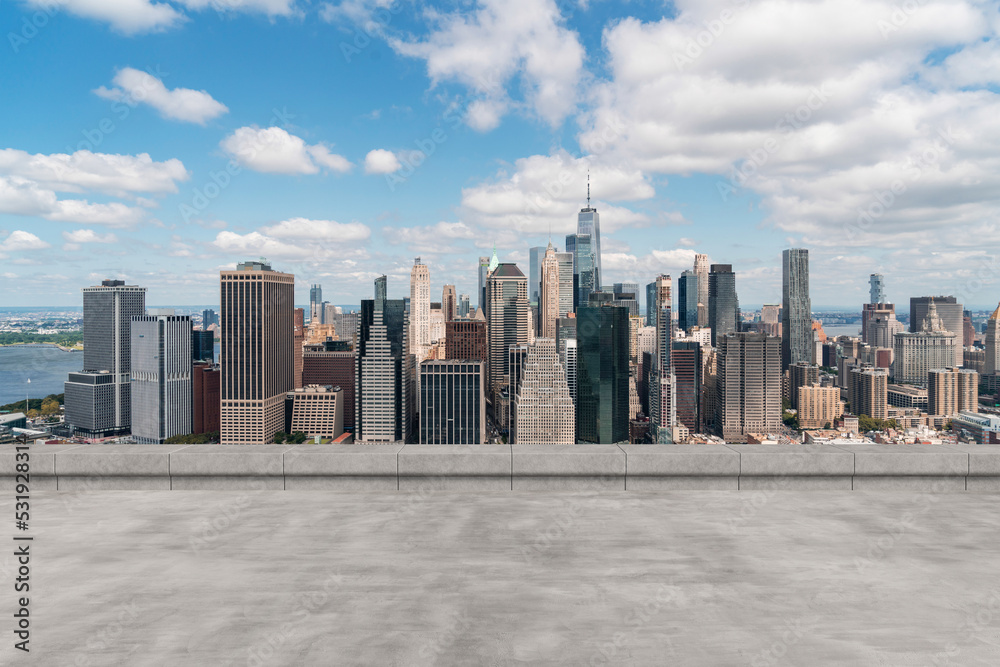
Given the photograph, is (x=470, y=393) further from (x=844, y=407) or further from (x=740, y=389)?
(x=844, y=407)

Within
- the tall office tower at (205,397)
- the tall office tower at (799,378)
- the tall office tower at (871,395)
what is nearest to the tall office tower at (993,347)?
the tall office tower at (871,395)

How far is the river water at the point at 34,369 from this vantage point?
141m

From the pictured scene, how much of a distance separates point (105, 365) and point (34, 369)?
24.2 m

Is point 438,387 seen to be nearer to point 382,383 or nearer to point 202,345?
point 382,383

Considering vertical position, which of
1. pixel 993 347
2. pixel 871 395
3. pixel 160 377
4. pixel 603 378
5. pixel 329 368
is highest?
pixel 993 347

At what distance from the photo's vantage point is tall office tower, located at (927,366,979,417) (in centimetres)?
14012

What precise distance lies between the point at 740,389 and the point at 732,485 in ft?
535

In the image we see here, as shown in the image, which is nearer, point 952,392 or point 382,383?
point 952,392

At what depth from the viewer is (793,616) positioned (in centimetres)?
432

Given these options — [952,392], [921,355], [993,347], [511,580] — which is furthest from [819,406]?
[511,580]

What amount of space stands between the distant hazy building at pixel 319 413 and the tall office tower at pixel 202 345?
3298 cm

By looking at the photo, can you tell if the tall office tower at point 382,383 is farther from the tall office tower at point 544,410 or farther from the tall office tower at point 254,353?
the tall office tower at point 544,410

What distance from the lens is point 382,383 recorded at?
14550 centimetres

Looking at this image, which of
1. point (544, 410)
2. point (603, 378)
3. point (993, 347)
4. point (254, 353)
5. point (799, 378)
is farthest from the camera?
point (799, 378)
